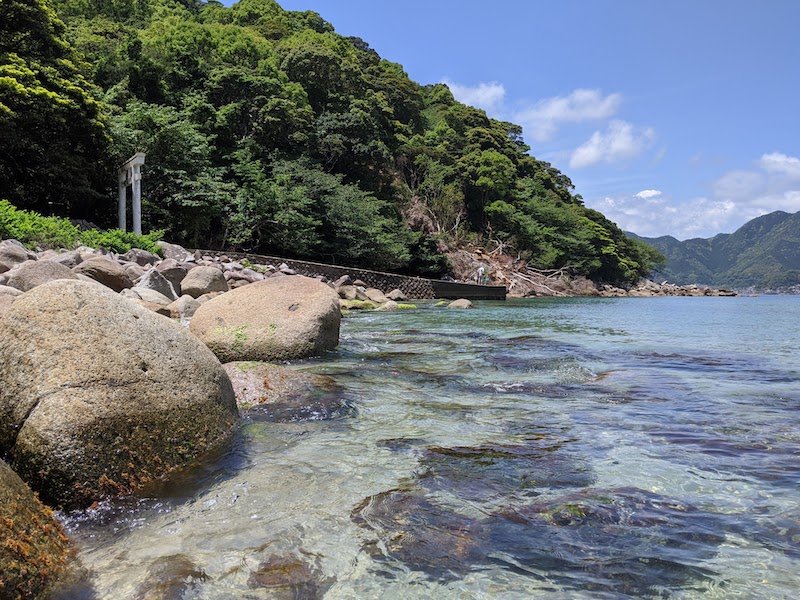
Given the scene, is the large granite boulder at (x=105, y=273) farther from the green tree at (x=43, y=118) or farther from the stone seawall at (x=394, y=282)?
the stone seawall at (x=394, y=282)

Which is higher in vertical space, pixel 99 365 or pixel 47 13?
pixel 47 13

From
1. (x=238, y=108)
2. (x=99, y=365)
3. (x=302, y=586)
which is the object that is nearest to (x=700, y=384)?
(x=302, y=586)

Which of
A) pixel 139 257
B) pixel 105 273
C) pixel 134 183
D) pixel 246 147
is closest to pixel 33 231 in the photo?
pixel 139 257

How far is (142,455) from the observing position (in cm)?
333

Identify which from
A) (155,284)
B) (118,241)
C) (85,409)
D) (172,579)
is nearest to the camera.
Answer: (172,579)

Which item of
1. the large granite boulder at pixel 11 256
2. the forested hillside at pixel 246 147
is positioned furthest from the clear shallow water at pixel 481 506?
the forested hillside at pixel 246 147

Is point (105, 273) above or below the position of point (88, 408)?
above

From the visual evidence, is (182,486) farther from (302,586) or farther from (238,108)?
(238,108)

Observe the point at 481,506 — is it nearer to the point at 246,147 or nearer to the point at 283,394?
the point at 283,394

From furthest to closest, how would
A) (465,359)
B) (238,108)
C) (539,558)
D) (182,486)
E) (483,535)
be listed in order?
(238,108), (465,359), (182,486), (483,535), (539,558)

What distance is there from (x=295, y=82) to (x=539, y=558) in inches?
1653

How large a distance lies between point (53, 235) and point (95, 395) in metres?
16.1

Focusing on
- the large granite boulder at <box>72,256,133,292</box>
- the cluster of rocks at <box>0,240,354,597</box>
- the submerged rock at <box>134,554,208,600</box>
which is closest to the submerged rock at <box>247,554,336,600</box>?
the submerged rock at <box>134,554,208,600</box>

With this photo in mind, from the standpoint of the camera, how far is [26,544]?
2.16 m
